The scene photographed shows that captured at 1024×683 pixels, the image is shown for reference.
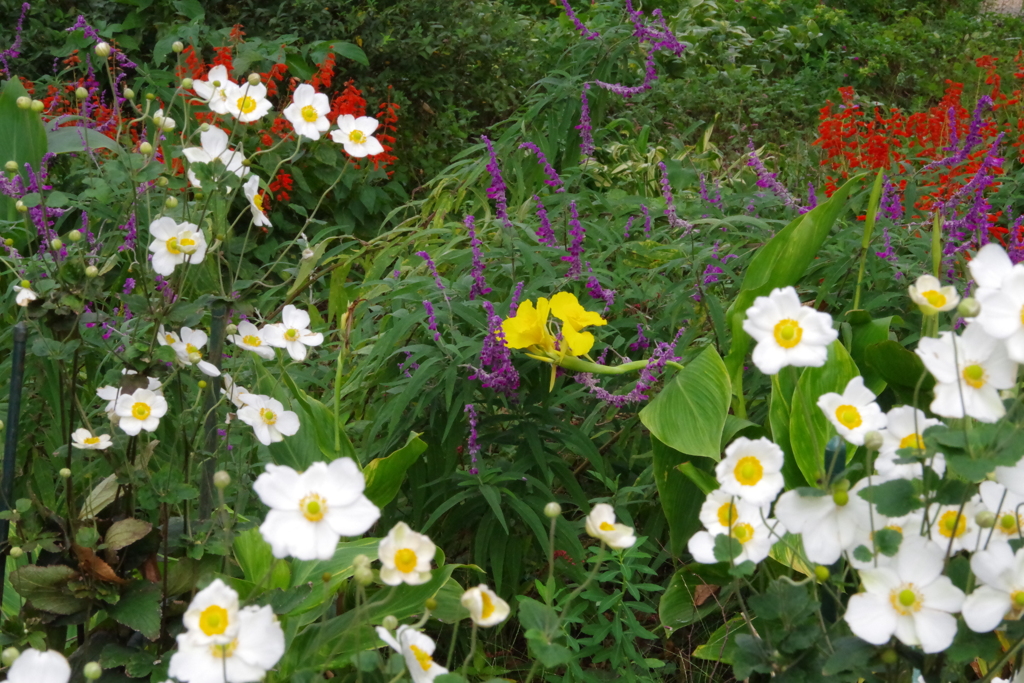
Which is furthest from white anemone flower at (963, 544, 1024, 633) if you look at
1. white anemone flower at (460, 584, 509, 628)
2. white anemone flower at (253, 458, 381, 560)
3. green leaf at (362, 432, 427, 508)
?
green leaf at (362, 432, 427, 508)

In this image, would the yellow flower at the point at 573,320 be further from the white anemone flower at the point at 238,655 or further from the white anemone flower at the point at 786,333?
the white anemone flower at the point at 238,655

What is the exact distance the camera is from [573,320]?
1407 millimetres

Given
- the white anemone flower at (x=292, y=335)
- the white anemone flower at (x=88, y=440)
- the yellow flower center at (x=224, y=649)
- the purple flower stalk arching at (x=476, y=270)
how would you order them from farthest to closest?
the purple flower stalk arching at (x=476, y=270), the white anemone flower at (x=292, y=335), the white anemone flower at (x=88, y=440), the yellow flower center at (x=224, y=649)

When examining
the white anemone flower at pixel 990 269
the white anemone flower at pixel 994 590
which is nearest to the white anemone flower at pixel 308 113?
the white anemone flower at pixel 990 269

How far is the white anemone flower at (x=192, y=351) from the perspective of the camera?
116cm

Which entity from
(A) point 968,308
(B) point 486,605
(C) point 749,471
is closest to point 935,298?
(A) point 968,308

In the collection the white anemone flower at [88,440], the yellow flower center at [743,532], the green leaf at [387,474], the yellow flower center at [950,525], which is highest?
the yellow flower center at [950,525]

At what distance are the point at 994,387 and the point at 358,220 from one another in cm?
276

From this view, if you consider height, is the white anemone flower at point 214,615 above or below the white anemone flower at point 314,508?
below

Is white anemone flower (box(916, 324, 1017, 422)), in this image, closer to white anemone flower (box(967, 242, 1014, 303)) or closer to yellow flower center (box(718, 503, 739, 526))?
white anemone flower (box(967, 242, 1014, 303))

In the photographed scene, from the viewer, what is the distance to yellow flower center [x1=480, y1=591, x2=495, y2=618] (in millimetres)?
828

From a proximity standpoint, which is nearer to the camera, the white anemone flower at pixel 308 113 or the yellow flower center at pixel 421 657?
the yellow flower center at pixel 421 657

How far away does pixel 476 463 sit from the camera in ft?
4.89

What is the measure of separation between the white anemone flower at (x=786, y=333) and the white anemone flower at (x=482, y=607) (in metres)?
0.31
